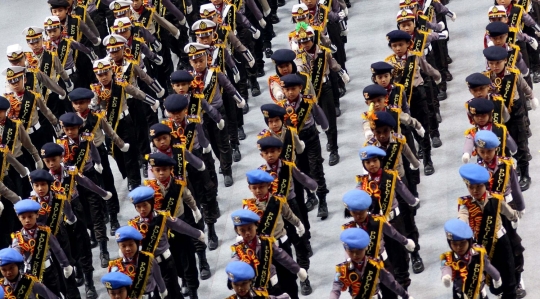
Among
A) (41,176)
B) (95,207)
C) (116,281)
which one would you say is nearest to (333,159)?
(95,207)

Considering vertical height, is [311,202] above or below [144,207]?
below

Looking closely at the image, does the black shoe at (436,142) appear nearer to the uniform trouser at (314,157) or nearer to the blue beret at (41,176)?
the uniform trouser at (314,157)

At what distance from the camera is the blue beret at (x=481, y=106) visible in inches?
670

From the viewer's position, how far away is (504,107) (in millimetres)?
17703

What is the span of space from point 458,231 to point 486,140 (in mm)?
1682

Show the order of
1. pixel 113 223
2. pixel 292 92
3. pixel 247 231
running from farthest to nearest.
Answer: pixel 113 223
pixel 292 92
pixel 247 231

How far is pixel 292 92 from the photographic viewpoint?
18312 mm

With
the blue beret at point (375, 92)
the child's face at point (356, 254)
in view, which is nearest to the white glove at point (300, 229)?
the child's face at point (356, 254)

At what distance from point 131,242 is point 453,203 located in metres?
4.74

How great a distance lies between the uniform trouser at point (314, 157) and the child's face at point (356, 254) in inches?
144

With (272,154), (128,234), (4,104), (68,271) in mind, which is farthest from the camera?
(4,104)

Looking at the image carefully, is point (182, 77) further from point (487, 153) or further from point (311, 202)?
point (487, 153)

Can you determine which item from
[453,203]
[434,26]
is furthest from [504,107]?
[434,26]

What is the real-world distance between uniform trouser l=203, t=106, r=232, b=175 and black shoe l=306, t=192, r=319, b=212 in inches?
52.5
